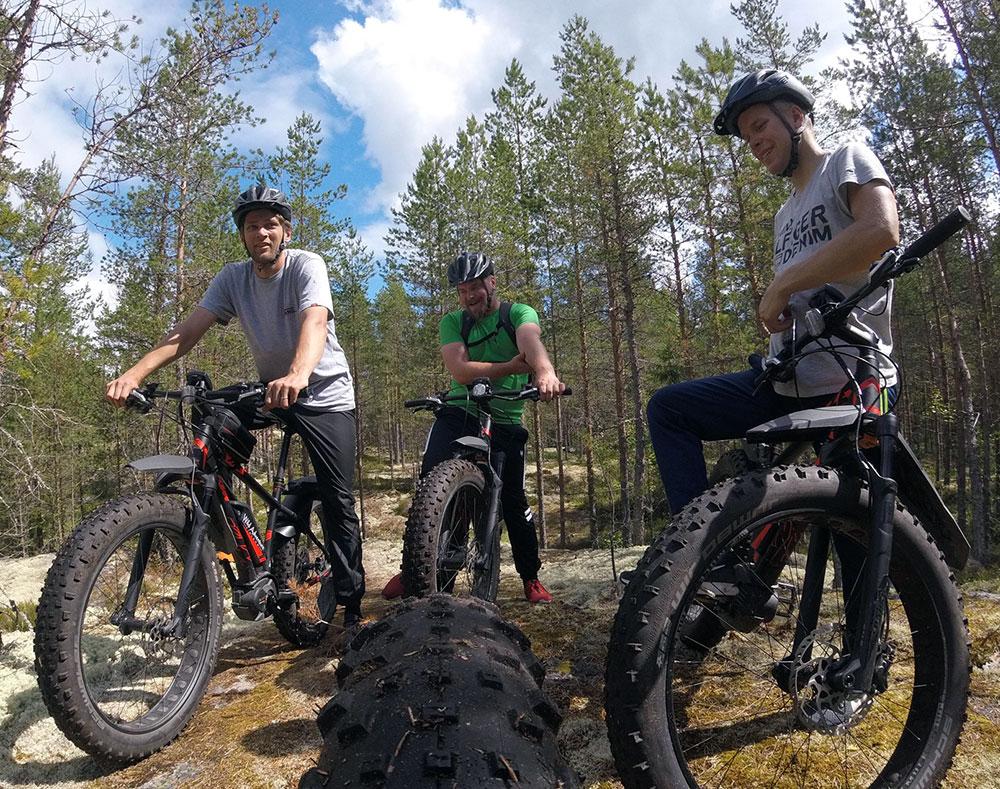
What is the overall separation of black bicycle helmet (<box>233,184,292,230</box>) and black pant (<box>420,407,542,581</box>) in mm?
1763

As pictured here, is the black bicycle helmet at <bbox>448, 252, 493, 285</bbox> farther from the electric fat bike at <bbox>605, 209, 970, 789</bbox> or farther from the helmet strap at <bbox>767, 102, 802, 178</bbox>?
the electric fat bike at <bbox>605, 209, 970, 789</bbox>

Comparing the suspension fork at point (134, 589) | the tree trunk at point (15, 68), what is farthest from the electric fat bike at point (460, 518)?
the tree trunk at point (15, 68)

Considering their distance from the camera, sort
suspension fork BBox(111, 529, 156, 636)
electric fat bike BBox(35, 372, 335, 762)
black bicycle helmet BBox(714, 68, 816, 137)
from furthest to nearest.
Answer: suspension fork BBox(111, 529, 156, 636) < black bicycle helmet BBox(714, 68, 816, 137) < electric fat bike BBox(35, 372, 335, 762)

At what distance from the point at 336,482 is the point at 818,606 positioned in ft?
9.28

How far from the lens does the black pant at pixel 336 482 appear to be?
3.73 m

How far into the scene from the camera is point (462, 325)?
4605mm

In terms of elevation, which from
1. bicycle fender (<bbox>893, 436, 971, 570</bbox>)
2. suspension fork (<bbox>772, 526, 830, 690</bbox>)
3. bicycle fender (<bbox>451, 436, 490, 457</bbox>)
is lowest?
suspension fork (<bbox>772, 526, 830, 690</bbox>)

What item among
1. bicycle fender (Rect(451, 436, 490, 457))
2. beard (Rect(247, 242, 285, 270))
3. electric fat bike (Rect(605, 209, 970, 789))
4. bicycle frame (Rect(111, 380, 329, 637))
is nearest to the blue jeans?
electric fat bike (Rect(605, 209, 970, 789))

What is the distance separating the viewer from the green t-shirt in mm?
4426

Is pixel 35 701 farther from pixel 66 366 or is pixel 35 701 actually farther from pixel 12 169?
pixel 66 366

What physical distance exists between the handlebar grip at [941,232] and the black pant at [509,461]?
280 centimetres

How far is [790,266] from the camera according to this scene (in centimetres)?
215

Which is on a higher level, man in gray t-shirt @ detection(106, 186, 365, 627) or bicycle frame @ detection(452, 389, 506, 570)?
man in gray t-shirt @ detection(106, 186, 365, 627)

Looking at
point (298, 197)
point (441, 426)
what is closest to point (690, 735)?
point (441, 426)
